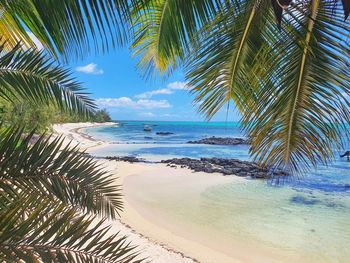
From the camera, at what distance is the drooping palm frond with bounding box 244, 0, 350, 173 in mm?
2154

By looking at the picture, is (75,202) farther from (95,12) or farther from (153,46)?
(153,46)

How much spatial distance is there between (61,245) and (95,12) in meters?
0.95

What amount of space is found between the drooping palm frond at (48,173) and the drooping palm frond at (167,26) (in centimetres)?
92

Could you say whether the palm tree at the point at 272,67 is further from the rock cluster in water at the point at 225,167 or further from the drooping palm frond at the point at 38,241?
the rock cluster in water at the point at 225,167

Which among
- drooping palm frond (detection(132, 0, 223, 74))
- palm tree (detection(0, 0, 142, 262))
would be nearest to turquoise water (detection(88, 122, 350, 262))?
drooping palm frond (detection(132, 0, 223, 74))

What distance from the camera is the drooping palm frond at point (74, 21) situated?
1.30 metres

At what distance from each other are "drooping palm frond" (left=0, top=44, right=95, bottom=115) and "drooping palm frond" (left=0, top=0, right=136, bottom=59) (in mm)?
477

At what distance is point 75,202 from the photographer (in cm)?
227

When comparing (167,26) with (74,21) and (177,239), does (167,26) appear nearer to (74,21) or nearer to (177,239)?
(74,21)

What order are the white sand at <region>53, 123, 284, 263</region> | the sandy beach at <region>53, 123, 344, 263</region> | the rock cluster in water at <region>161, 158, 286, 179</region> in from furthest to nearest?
the rock cluster in water at <region>161, 158, 286, 179</region> → the sandy beach at <region>53, 123, 344, 263</region> → the white sand at <region>53, 123, 284, 263</region>

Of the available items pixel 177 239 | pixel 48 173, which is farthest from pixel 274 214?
pixel 48 173

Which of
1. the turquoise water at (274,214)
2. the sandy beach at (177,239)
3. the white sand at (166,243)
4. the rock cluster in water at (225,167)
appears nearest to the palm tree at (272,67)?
the sandy beach at (177,239)

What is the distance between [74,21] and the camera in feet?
4.41

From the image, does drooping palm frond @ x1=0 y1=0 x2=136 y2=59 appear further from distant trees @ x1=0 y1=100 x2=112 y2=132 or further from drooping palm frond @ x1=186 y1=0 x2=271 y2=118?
drooping palm frond @ x1=186 y1=0 x2=271 y2=118
